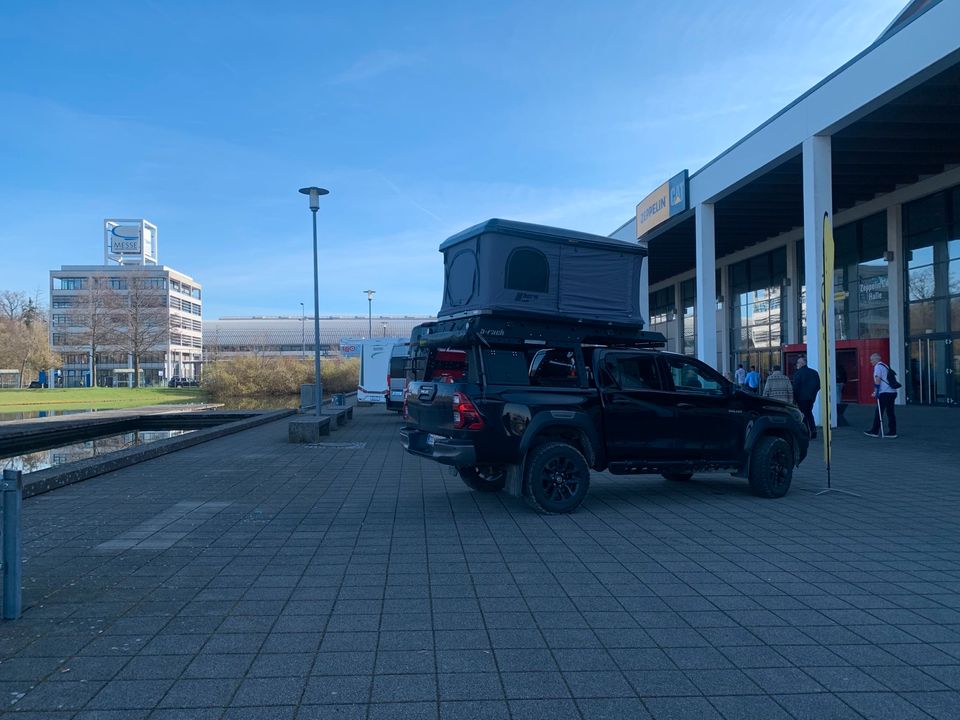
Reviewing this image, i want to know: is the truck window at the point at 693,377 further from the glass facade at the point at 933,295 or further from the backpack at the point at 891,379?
the glass facade at the point at 933,295

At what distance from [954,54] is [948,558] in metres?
11.1

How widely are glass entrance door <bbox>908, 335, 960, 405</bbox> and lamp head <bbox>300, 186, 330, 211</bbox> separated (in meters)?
18.9

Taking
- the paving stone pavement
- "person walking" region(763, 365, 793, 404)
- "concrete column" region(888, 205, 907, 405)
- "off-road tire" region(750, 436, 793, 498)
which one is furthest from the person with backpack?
"concrete column" region(888, 205, 907, 405)

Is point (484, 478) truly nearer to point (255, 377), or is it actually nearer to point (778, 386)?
point (778, 386)

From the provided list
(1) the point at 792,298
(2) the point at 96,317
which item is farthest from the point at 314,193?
(2) the point at 96,317

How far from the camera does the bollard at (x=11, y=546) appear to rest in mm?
4586

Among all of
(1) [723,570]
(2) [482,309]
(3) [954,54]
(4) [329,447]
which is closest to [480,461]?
(2) [482,309]

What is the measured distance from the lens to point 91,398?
4456cm

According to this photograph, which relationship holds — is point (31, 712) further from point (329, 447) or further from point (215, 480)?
point (329, 447)

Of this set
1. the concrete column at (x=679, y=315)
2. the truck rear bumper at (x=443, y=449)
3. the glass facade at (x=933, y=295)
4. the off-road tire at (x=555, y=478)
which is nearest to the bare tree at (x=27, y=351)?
the concrete column at (x=679, y=315)

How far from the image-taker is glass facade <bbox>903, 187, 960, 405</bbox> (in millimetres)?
22000

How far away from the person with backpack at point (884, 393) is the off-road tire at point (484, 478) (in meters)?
9.41

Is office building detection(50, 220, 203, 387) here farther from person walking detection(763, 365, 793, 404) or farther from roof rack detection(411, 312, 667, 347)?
roof rack detection(411, 312, 667, 347)

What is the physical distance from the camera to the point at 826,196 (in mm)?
17234
